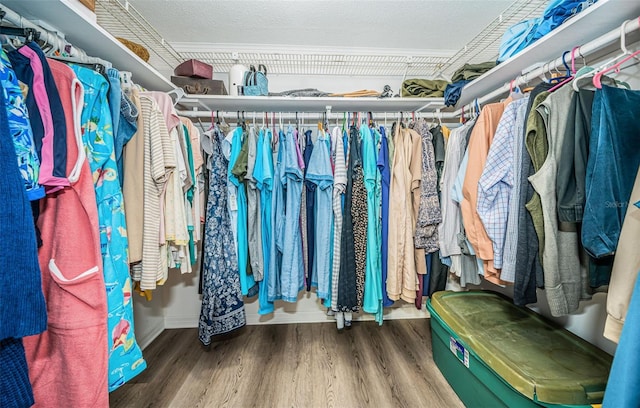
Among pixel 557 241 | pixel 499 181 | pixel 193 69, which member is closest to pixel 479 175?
pixel 499 181

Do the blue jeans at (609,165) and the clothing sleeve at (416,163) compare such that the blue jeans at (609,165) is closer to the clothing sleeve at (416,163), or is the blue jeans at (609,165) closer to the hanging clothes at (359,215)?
the clothing sleeve at (416,163)

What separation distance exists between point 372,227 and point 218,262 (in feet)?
3.07

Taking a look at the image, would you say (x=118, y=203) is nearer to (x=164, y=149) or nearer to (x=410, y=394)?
(x=164, y=149)

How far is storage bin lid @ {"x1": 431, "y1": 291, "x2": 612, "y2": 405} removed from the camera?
87 cm

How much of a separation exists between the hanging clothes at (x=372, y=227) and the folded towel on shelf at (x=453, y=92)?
0.60 m

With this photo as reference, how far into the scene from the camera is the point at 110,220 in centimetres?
84

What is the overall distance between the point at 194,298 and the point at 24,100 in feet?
5.92

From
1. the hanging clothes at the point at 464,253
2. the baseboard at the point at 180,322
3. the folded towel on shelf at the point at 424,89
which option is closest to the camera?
the hanging clothes at the point at 464,253

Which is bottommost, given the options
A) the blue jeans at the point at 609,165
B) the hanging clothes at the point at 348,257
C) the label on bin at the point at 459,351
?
the label on bin at the point at 459,351

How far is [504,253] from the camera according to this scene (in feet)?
3.29

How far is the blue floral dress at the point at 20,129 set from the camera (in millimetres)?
573

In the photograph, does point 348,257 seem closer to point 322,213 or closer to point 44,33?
point 322,213

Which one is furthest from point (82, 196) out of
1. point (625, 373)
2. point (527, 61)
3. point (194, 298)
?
point (527, 61)

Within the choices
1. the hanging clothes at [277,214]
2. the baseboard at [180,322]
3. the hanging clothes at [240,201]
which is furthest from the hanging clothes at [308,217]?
the baseboard at [180,322]
